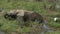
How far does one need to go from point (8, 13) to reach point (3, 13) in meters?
0.43

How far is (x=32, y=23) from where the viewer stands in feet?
30.0

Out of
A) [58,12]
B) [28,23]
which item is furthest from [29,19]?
[58,12]

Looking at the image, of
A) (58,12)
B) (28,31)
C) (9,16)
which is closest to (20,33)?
(28,31)

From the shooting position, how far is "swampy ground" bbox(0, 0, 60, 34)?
28.2 feet

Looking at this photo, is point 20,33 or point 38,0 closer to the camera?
point 20,33

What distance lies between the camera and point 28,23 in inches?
362

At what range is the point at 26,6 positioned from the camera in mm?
12117

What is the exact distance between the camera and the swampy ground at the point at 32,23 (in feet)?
28.2

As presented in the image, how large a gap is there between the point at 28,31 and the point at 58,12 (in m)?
3.48

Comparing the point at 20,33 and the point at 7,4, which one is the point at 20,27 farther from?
the point at 7,4

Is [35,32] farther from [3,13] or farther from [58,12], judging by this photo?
[58,12]

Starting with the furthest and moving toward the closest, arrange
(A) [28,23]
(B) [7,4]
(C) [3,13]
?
(B) [7,4]
(C) [3,13]
(A) [28,23]

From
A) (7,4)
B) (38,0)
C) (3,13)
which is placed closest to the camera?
(3,13)

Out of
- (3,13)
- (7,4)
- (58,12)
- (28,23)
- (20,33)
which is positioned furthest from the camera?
(7,4)
